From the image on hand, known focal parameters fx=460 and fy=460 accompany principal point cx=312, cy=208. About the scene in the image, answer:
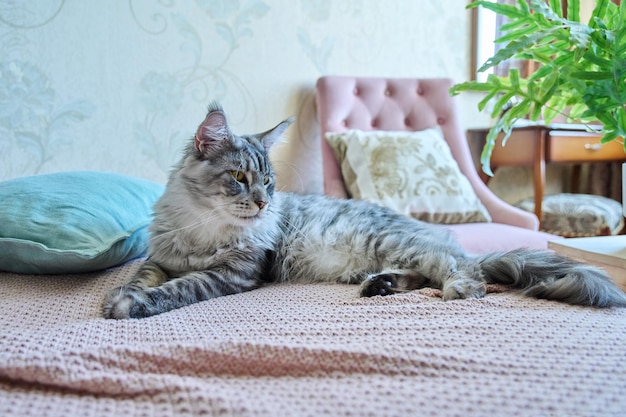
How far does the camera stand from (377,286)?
105cm

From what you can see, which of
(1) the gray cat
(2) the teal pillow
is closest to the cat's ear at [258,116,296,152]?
(1) the gray cat

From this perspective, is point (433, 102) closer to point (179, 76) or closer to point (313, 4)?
point (313, 4)

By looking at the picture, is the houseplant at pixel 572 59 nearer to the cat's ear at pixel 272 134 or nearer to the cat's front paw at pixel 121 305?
the cat's ear at pixel 272 134

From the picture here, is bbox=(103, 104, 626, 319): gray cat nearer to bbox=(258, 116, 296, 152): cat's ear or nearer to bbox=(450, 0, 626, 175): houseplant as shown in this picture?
bbox=(258, 116, 296, 152): cat's ear

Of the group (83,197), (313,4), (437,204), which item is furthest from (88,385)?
(313,4)

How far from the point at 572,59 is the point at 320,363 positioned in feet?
3.32

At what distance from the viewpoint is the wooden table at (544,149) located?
8.21 ft

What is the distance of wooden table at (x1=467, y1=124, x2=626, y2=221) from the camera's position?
2502 millimetres

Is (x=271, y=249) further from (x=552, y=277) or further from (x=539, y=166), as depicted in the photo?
(x=539, y=166)

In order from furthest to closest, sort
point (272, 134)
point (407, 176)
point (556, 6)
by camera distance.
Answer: point (407, 176)
point (272, 134)
point (556, 6)

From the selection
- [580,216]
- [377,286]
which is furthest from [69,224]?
[580,216]

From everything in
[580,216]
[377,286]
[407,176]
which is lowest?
[580,216]

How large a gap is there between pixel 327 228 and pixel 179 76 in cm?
116

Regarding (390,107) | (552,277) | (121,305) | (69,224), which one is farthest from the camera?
(390,107)
